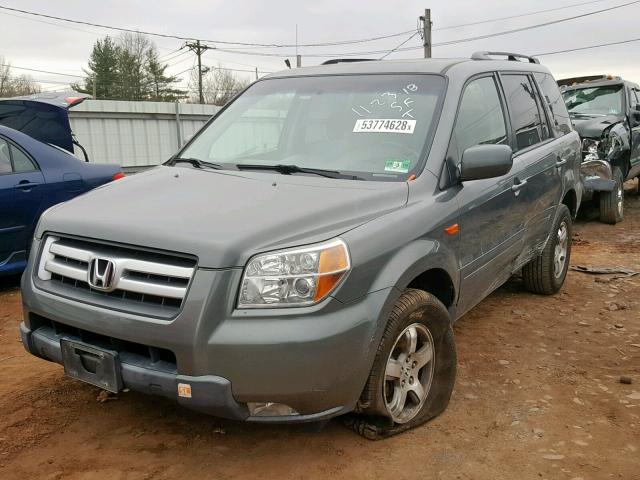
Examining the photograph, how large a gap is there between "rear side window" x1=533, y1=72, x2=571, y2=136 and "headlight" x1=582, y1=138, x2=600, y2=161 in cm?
344

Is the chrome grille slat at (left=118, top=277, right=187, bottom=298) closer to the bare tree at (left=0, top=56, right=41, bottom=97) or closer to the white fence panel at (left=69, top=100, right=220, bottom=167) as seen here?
the white fence panel at (left=69, top=100, right=220, bottom=167)

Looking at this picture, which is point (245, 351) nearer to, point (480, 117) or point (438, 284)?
point (438, 284)

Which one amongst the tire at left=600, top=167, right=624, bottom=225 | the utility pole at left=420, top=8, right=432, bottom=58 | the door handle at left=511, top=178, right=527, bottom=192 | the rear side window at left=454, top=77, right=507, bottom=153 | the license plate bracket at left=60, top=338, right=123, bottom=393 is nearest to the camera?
the license plate bracket at left=60, top=338, right=123, bottom=393

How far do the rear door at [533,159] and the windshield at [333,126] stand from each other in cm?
106

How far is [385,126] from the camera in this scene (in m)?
3.45

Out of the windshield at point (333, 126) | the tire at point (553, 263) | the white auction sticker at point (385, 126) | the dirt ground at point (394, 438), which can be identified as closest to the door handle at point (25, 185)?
the dirt ground at point (394, 438)

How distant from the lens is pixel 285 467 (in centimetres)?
276

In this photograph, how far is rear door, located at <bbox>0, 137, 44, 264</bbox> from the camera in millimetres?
5383

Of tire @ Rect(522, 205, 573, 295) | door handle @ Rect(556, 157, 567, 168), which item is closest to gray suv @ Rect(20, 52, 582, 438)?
door handle @ Rect(556, 157, 567, 168)

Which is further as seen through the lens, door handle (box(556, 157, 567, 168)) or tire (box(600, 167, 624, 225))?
tire (box(600, 167, 624, 225))

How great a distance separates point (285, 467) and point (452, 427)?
0.92 meters

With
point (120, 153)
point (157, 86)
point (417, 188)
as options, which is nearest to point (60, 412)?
point (417, 188)

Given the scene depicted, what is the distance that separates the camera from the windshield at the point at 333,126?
3354 millimetres

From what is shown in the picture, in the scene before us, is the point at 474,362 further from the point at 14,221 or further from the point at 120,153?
the point at 120,153
